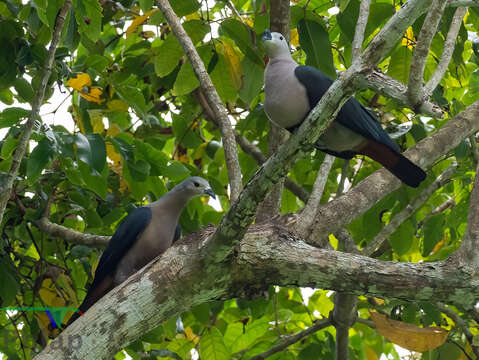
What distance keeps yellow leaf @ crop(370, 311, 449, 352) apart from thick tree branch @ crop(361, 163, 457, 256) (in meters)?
0.49

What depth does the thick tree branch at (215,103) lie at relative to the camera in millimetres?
2977

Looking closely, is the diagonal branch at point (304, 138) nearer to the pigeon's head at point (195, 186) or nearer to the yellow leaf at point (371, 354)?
the pigeon's head at point (195, 186)

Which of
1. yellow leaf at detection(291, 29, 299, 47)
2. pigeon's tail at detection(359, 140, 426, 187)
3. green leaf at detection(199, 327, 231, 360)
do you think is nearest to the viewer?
pigeon's tail at detection(359, 140, 426, 187)

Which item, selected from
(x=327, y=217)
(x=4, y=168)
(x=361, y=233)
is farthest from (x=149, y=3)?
(x=361, y=233)

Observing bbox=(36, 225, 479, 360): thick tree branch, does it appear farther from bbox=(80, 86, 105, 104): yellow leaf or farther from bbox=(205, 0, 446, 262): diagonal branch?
bbox=(80, 86, 105, 104): yellow leaf

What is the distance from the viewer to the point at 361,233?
13.6ft

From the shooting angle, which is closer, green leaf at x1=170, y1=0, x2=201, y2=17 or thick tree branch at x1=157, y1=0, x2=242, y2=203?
thick tree branch at x1=157, y1=0, x2=242, y2=203

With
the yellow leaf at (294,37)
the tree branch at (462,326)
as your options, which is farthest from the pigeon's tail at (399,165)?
the yellow leaf at (294,37)

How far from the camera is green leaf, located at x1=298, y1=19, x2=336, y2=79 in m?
3.36

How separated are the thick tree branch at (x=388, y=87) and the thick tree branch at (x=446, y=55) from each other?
5 cm

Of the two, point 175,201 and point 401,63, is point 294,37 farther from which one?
point 175,201

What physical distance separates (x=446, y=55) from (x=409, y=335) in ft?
4.08

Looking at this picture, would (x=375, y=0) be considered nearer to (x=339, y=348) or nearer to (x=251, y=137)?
(x=251, y=137)

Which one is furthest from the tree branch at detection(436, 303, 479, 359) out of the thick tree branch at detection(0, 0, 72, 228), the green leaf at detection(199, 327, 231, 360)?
the thick tree branch at detection(0, 0, 72, 228)
